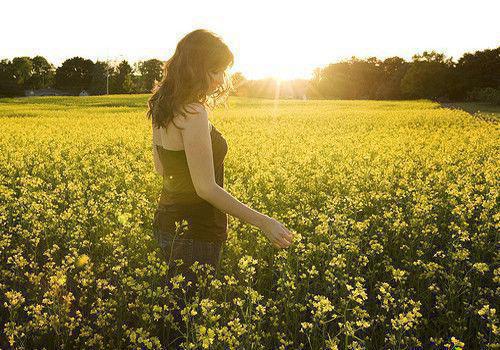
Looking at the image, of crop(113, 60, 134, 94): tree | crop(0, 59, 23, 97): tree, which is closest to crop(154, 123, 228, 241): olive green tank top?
crop(0, 59, 23, 97): tree

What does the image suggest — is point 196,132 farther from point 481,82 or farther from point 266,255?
point 481,82

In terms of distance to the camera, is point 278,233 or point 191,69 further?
point 191,69

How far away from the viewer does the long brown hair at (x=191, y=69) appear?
126 inches

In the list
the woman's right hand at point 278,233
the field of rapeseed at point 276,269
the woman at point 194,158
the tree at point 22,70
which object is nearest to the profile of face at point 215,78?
the woman at point 194,158

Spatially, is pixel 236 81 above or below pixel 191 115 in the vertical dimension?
above

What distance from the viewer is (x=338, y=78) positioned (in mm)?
102188

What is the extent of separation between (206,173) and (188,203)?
52cm

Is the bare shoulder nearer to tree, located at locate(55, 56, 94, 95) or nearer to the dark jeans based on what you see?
the dark jeans

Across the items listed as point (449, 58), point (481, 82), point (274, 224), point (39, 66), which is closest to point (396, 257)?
point (274, 224)

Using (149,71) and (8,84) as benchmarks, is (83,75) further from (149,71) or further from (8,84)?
(8,84)

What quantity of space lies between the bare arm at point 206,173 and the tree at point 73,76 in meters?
103

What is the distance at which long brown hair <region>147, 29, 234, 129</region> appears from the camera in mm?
3203

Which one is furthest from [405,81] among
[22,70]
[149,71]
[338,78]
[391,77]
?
[22,70]

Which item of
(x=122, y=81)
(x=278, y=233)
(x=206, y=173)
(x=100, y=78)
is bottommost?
(x=278, y=233)
